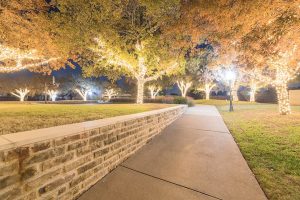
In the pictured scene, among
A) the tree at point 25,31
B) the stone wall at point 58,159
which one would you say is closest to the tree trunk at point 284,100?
the stone wall at point 58,159

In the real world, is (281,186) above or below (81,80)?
below

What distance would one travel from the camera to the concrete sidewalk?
346 centimetres

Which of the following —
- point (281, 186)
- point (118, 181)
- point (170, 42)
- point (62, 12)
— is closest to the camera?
point (281, 186)

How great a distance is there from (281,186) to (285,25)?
267 inches

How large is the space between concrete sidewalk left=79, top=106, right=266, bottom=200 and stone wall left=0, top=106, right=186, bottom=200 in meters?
0.32

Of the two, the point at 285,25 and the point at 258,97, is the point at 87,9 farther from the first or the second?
the point at 258,97

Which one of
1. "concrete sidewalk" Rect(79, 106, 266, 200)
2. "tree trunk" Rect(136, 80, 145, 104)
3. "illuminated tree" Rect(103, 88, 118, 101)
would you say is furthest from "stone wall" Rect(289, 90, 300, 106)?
"illuminated tree" Rect(103, 88, 118, 101)

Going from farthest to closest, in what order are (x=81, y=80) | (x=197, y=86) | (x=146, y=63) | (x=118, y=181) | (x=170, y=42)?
1. (x=81, y=80)
2. (x=197, y=86)
3. (x=146, y=63)
4. (x=170, y=42)
5. (x=118, y=181)

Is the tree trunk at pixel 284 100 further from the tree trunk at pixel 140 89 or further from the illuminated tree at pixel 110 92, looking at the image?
the illuminated tree at pixel 110 92

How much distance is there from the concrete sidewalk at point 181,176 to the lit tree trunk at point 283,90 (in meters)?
9.60

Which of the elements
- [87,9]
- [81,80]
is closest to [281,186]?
[87,9]

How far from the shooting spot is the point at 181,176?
4.21 meters

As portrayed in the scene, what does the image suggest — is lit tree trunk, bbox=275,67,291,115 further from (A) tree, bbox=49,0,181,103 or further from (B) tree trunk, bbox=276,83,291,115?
(A) tree, bbox=49,0,181,103

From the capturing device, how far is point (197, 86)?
42188mm
